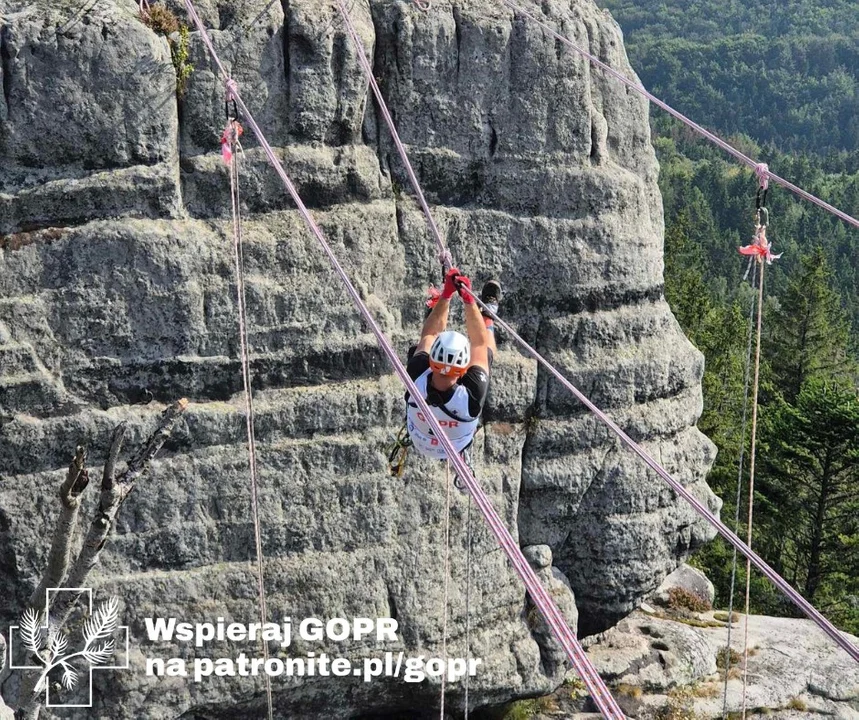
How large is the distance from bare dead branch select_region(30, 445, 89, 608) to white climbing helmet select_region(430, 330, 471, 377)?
4.04 metres

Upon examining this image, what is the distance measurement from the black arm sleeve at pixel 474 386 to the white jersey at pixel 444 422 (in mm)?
67

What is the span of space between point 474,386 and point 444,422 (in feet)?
1.80

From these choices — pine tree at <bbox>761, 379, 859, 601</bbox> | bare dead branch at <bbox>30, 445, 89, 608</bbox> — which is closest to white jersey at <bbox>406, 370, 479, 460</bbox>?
bare dead branch at <bbox>30, 445, 89, 608</bbox>

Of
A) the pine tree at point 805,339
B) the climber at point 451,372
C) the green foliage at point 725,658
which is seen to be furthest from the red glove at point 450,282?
the pine tree at point 805,339

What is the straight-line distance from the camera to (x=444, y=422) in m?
11.5

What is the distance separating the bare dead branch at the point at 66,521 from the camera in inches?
307

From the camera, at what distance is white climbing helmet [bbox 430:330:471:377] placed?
10875 mm

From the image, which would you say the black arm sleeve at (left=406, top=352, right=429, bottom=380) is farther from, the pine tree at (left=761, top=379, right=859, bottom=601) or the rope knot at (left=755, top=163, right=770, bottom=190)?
the pine tree at (left=761, top=379, right=859, bottom=601)

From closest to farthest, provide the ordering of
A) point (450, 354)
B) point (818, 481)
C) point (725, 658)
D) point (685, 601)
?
point (450, 354), point (725, 658), point (685, 601), point (818, 481)

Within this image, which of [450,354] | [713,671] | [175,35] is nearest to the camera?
[450,354]

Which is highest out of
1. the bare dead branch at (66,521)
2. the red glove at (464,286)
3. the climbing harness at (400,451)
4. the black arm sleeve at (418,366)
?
the red glove at (464,286)

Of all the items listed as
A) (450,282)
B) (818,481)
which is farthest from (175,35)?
(818,481)

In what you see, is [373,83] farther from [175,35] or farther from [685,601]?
[685,601]

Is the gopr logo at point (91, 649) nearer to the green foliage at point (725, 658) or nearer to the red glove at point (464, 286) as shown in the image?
the red glove at point (464, 286)
